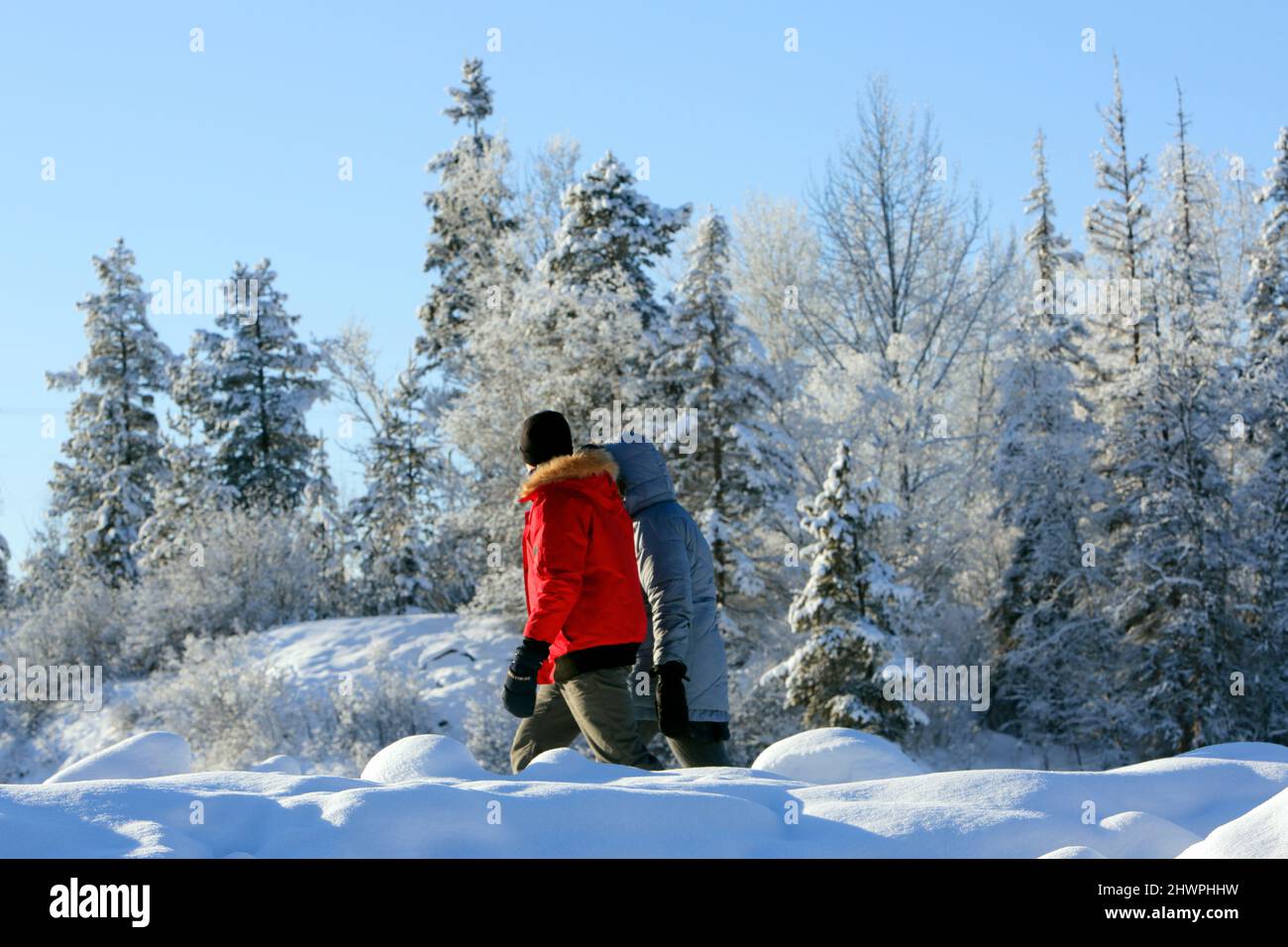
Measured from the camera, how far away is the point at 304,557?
2775cm

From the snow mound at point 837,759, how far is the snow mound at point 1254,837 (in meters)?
2.34

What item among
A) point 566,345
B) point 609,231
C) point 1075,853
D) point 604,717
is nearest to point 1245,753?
point 1075,853

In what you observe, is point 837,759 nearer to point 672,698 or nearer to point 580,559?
point 672,698

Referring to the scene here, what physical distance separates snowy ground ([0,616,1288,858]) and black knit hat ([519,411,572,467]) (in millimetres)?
1603

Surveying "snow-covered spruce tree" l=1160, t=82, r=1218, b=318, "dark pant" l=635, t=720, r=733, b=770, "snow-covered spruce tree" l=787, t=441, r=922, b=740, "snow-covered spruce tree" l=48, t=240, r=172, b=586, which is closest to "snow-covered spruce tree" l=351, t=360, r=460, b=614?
"snow-covered spruce tree" l=48, t=240, r=172, b=586

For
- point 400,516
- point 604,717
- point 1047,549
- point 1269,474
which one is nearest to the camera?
point 604,717

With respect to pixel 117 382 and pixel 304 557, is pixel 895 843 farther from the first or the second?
pixel 117 382

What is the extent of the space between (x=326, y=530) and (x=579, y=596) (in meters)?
26.8

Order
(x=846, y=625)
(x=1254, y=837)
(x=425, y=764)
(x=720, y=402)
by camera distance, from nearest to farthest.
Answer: (x=1254, y=837) < (x=425, y=764) < (x=846, y=625) < (x=720, y=402)

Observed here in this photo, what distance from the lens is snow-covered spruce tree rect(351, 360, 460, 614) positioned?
2858 cm

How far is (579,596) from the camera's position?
18.9 feet

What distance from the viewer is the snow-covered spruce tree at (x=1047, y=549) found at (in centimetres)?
2405

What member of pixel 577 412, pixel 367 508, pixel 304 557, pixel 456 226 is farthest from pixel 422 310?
pixel 577 412

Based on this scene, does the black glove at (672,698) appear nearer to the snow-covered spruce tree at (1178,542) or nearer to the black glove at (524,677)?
the black glove at (524,677)
